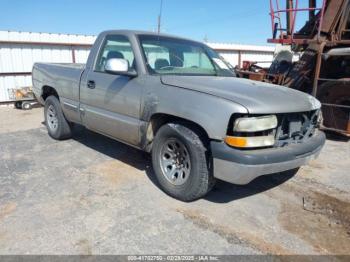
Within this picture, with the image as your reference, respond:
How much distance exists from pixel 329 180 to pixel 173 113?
2.47 meters

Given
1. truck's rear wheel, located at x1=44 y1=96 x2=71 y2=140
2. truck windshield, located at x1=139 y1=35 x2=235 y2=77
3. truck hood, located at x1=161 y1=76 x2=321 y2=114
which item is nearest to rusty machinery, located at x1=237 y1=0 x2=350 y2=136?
truck windshield, located at x1=139 y1=35 x2=235 y2=77

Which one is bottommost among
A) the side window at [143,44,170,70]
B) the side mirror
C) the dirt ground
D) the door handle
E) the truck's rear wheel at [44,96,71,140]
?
the dirt ground

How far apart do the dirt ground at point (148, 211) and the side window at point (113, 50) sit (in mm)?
1478

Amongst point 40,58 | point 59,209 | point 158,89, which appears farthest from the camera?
point 40,58

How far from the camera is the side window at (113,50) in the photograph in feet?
14.6

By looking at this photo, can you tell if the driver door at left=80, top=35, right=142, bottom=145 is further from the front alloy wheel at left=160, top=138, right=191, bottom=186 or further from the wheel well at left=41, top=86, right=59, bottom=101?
the wheel well at left=41, top=86, right=59, bottom=101

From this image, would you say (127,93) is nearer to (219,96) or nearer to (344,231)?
(219,96)

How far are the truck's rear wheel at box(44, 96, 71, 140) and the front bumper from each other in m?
3.52

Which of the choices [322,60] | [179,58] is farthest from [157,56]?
[322,60]

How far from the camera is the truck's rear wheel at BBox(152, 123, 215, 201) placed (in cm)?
341

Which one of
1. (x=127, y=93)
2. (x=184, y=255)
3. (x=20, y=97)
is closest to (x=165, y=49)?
(x=127, y=93)

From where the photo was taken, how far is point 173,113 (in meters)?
3.58

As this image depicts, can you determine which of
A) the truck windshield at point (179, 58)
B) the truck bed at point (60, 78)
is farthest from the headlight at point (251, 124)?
the truck bed at point (60, 78)

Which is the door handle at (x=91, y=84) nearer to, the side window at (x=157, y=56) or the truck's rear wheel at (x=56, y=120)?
the side window at (x=157, y=56)
